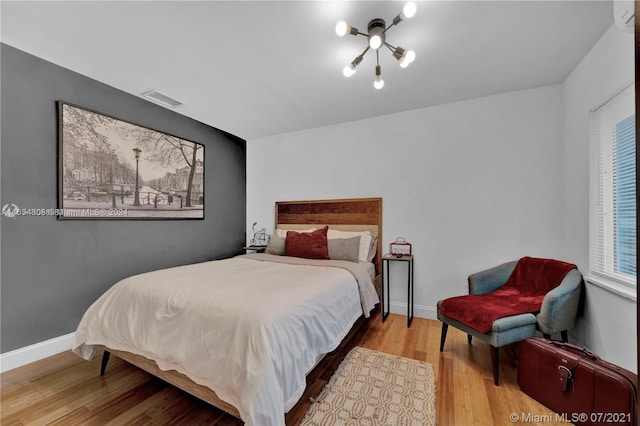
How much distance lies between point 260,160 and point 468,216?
125 inches

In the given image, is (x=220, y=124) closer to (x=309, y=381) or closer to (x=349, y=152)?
(x=349, y=152)

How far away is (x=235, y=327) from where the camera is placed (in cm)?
133

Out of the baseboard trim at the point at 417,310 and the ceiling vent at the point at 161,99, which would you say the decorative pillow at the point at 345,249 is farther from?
the ceiling vent at the point at 161,99

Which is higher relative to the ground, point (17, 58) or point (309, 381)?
point (17, 58)

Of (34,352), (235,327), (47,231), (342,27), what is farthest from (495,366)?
(47,231)

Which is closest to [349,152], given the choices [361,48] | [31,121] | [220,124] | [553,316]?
[361,48]

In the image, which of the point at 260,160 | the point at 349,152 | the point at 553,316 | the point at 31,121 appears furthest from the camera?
the point at 260,160

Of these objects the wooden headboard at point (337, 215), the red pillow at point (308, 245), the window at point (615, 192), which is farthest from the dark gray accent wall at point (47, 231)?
the window at point (615, 192)

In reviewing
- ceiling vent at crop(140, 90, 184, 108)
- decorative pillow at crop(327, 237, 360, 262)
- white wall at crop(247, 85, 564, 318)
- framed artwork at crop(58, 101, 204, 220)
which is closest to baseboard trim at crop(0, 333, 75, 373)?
framed artwork at crop(58, 101, 204, 220)

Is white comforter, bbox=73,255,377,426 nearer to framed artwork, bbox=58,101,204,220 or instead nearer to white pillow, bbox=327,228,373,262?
white pillow, bbox=327,228,373,262

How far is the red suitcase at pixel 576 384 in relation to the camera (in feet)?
4.14

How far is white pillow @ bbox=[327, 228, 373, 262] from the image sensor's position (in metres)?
3.06

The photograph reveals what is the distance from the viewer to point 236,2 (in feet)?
5.25

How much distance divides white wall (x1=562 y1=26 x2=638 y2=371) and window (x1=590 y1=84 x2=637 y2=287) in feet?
0.23
